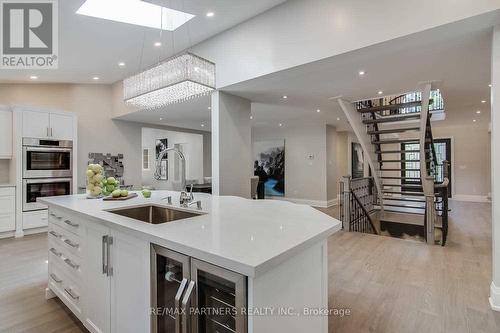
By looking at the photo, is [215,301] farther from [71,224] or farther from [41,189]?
[41,189]

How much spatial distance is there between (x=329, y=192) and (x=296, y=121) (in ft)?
8.02

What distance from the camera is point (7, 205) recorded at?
14.9 ft

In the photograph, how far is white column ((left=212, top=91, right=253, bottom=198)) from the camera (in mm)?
4082

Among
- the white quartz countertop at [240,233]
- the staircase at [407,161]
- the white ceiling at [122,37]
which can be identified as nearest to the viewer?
the white quartz countertop at [240,233]

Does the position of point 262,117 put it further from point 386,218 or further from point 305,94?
point 386,218

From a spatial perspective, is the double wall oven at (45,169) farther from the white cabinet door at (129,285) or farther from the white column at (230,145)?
the white cabinet door at (129,285)

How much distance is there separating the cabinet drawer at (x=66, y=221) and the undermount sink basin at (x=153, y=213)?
256mm

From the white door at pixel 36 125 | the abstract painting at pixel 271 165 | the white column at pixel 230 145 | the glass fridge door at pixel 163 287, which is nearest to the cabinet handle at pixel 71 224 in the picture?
the glass fridge door at pixel 163 287

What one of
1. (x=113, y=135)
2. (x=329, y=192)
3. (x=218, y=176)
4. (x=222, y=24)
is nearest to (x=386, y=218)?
(x=329, y=192)

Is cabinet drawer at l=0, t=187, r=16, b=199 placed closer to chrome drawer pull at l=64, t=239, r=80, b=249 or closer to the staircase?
chrome drawer pull at l=64, t=239, r=80, b=249

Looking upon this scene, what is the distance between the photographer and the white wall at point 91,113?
17.7ft

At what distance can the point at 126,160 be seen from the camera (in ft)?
22.7

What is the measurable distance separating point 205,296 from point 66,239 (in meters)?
1.63

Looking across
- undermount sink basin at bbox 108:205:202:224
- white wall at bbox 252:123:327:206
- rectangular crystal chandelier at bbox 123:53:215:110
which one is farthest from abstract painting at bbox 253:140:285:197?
undermount sink basin at bbox 108:205:202:224
